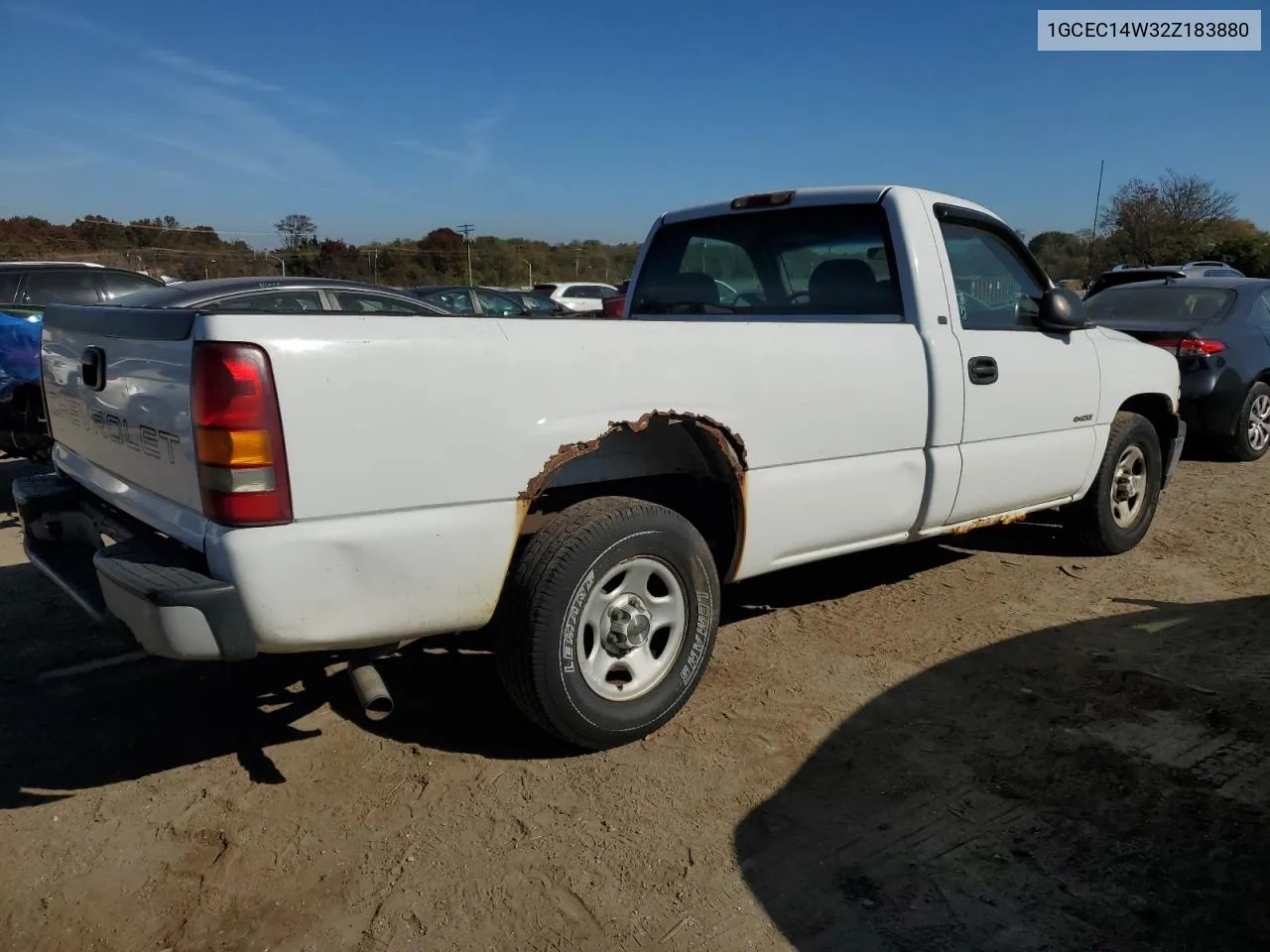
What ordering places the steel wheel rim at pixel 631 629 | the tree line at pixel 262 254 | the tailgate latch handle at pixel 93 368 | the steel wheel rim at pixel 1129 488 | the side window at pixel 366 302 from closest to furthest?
the tailgate latch handle at pixel 93 368 < the steel wheel rim at pixel 631 629 < the steel wheel rim at pixel 1129 488 < the side window at pixel 366 302 < the tree line at pixel 262 254

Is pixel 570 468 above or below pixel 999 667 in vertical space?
above

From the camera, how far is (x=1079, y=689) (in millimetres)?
3703

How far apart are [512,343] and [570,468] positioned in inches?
24.0

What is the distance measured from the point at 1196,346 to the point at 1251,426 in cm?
101

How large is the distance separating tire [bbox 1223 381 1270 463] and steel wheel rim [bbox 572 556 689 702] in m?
7.28

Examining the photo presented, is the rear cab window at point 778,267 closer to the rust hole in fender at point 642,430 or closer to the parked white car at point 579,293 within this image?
the rust hole in fender at point 642,430

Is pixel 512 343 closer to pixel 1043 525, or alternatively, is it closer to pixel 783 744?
pixel 783 744

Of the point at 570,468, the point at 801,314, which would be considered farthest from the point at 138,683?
the point at 801,314

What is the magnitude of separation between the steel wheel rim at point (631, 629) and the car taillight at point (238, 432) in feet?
3.50

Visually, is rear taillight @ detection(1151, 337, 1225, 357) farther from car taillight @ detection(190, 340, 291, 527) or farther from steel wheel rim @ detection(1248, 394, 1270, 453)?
car taillight @ detection(190, 340, 291, 527)

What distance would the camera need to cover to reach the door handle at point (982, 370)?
4145mm

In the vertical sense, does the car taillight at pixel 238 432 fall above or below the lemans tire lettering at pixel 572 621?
above

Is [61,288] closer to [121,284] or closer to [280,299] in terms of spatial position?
[121,284]

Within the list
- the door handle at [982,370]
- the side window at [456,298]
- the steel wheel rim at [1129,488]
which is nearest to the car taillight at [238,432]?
the door handle at [982,370]
